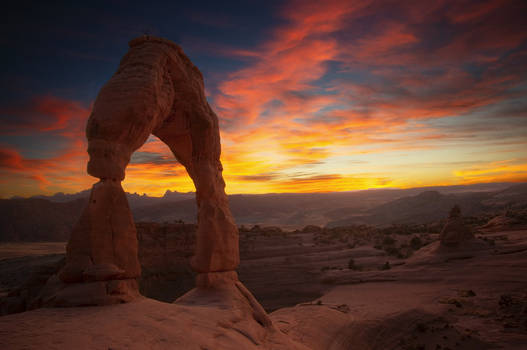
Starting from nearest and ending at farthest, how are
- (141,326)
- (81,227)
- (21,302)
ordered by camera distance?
1. (141,326)
2. (81,227)
3. (21,302)

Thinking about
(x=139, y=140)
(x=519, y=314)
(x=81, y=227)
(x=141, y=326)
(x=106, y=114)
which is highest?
(x=106, y=114)

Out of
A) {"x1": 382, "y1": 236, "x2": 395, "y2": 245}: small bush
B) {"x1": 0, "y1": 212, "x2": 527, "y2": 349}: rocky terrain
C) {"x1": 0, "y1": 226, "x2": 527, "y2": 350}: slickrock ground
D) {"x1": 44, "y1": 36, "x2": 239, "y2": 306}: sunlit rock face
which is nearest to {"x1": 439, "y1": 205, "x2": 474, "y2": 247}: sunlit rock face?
{"x1": 0, "y1": 212, "x2": 527, "y2": 349}: rocky terrain

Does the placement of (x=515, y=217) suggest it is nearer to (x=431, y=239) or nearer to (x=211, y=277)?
(x=431, y=239)

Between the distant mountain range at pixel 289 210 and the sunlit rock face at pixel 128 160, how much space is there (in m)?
52.0

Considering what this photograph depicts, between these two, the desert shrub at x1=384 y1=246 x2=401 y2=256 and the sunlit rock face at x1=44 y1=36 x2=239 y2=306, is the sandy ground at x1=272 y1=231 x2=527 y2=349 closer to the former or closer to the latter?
the desert shrub at x1=384 y1=246 x2=401 y2=256

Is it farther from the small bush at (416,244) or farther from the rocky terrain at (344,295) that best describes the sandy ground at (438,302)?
the small bush at (416,244)

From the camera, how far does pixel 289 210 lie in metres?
120

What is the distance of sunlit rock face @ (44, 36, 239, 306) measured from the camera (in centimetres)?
552

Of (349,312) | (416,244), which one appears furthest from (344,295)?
(416,244)

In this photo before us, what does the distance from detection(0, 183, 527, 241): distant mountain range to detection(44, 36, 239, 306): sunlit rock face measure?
5202 centimetres

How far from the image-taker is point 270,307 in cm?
1622

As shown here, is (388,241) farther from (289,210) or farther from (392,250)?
(289,210)

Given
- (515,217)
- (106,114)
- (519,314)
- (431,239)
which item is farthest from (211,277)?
(515,217)

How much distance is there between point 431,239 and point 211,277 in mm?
23998
